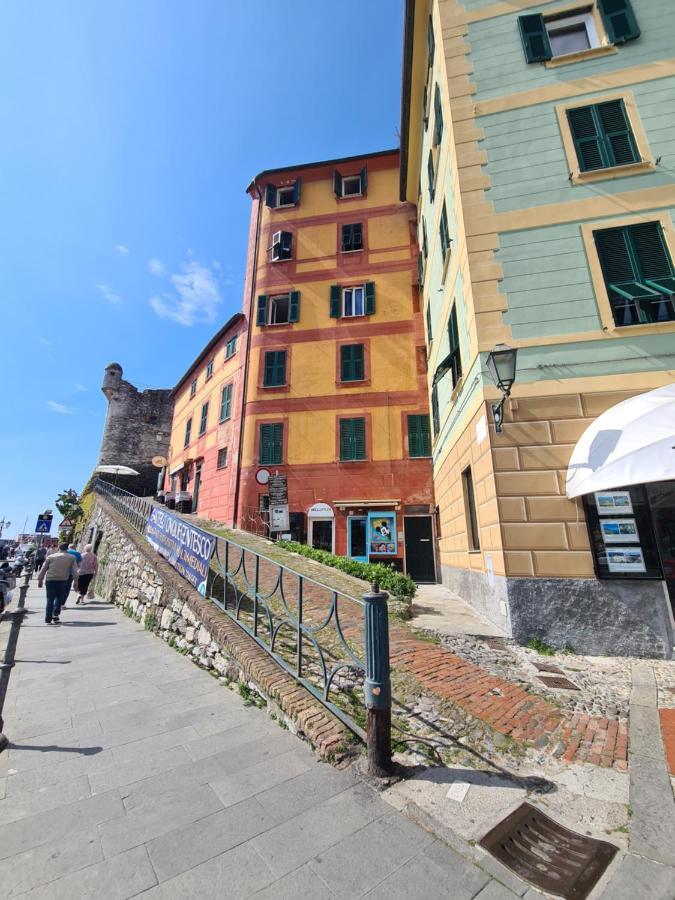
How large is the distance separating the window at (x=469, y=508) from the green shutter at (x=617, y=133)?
245 inches

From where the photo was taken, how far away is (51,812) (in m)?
2.38

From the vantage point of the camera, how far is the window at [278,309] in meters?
16.6

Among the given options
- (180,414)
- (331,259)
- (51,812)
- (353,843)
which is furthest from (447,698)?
(180,414)

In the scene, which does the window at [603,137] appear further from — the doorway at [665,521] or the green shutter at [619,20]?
the doorway at [665,521]

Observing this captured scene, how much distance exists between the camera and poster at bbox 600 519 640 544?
5539 mm

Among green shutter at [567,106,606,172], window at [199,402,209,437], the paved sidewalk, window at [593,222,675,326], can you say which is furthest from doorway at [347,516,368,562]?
A: green shutter at [567,106,606,172]

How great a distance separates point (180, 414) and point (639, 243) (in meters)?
23.8

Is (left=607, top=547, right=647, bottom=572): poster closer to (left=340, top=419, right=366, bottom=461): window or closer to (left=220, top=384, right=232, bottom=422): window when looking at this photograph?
(left=340, top=419, right=366, bottom=461): window

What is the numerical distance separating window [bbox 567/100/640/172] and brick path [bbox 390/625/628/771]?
8611 millimetres

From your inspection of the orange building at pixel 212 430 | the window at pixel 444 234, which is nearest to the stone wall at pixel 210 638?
the orange building at pixel 212 430

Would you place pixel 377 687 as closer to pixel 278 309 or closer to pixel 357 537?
pixel 357 537

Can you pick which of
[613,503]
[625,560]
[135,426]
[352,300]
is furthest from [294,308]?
[135,426]

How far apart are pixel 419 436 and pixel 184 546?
9482 millimetres

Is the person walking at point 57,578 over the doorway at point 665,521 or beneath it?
beneath
